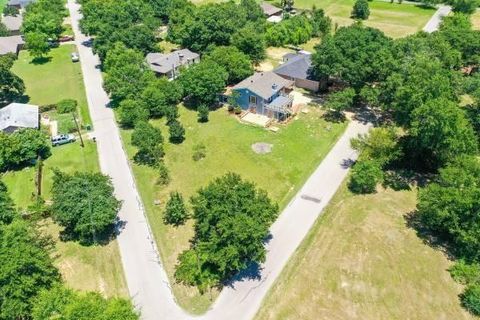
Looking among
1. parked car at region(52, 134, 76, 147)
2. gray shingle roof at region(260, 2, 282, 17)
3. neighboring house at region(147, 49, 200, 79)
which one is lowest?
parked car at region(52, 134, 76, 147)

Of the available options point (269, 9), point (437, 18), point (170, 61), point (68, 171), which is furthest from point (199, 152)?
point (437, 18)

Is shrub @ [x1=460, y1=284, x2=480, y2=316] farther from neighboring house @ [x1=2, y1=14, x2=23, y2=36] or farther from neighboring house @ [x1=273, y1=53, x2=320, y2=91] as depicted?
neighboring house @ [x1=2, y1=14, x2=23, y2=36]

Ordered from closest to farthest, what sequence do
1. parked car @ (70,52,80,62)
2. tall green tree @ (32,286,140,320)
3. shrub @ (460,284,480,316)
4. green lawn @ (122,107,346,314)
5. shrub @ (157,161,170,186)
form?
tall green tree @ (32,286,140,320), shrub @ (460,284,480,316), green lawn @ (122,107,346,314), shrub @ (157,161,170,186), parked car @ (70,52,80,62)

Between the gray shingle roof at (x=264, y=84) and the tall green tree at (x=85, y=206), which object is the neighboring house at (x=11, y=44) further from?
the tall green tree at (x=85, y=206)

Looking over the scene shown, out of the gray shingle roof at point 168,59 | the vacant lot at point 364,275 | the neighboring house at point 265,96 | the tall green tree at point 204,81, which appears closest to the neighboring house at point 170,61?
the gray shingle roof at point 168,59

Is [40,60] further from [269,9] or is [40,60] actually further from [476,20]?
[476,20]

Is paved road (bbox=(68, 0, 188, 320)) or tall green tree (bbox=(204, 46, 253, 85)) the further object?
tall green tree (bbox=(204, 46, 253, 85))

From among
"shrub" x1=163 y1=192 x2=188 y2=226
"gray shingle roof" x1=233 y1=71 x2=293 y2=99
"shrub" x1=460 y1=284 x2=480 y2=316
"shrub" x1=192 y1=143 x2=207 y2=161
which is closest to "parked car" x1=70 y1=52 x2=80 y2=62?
"gray shingle roof" x1=233 y1=71 x2=293 y2=99

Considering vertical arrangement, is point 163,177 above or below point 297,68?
below
